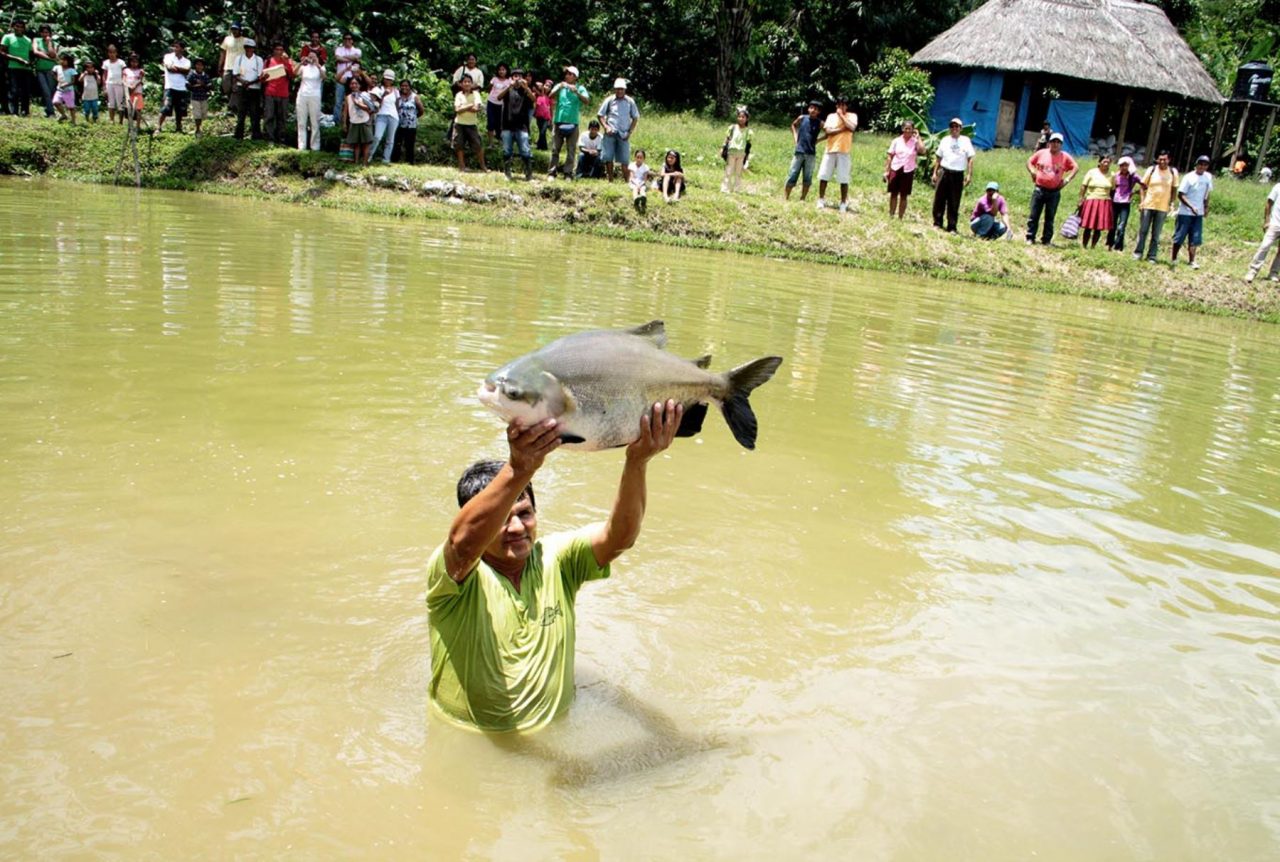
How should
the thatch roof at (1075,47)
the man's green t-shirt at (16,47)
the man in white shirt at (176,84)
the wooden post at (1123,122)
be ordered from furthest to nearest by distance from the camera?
1. the wooden post at (1123,122)
2. the thatch roof at (1075,47)
3. the man's green t-shirt at (16,47)
4. the man in white shirt at (176,84)

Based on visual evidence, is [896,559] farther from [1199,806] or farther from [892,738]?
[1199,806]

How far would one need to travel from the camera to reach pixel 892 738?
4.48 metres

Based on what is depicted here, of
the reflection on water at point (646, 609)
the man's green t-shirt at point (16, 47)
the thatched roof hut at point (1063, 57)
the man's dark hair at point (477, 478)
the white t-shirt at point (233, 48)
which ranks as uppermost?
the thatched roof hut at point (1063, 57)

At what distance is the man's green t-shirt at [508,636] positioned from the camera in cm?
395

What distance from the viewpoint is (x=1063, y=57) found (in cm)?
3089

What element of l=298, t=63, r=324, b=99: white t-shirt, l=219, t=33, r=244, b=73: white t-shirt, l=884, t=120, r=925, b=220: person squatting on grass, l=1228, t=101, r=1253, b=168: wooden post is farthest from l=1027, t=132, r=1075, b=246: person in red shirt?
l=1228, t=101, r=1253, b=168: wooden post

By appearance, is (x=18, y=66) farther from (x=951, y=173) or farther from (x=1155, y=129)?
(x=1155, y=129)

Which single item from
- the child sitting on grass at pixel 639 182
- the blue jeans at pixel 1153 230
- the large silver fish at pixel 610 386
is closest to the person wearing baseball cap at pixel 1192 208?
the blue jeans at pixel 1153 230

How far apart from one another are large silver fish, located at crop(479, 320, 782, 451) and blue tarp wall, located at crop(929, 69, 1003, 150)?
98.6 feet

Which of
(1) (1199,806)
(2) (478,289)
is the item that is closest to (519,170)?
(2) (478,289)

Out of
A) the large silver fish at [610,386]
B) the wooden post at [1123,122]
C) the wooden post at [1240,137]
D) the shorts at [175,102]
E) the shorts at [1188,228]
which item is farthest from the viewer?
the wooden post at [1240,137]

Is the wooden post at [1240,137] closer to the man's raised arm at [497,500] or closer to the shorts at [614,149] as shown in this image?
the shorts at [614,149]

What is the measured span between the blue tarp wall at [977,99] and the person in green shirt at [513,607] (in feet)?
96.7

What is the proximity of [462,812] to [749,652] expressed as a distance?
1.84m
